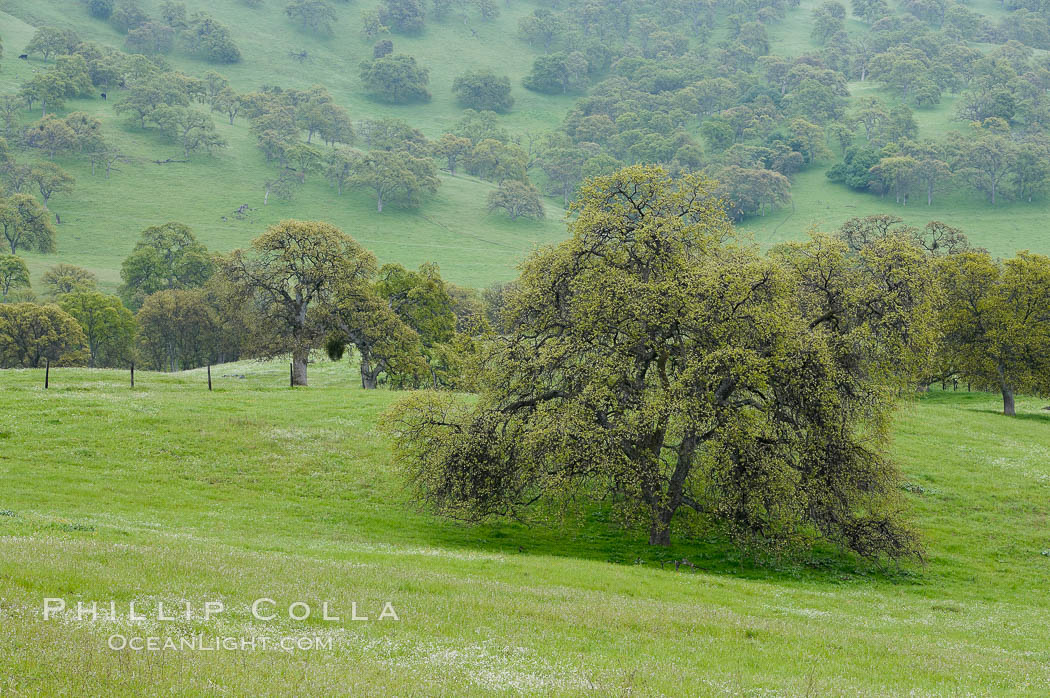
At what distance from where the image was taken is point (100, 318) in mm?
104062

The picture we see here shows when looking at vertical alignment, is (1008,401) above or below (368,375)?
above

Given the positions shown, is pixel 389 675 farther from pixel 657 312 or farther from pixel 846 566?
pixel 846 566

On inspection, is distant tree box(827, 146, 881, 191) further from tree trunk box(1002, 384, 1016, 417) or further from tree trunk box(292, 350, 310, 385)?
tree trunk box(292, 350, 310, 385)

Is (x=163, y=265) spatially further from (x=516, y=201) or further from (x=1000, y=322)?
(x=1000, y=322)

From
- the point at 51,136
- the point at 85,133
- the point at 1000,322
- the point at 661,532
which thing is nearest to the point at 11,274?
the point at 51,136

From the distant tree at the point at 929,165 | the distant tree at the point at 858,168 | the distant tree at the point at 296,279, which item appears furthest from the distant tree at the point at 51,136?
the distant tree at the point at 929,165

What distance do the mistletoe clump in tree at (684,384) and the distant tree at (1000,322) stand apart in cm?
3623

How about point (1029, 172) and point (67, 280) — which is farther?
point (1029, 172)

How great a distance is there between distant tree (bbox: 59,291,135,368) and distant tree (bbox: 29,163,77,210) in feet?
226

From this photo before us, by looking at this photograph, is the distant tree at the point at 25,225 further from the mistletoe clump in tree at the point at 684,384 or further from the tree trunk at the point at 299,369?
the mistletoe clump in tree at the point at 684,384

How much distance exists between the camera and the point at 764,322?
98.7ft

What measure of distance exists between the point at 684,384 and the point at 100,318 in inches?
3904

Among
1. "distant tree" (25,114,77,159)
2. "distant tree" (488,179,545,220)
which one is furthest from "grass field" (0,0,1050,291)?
"distant tree" (25,114,77,159)

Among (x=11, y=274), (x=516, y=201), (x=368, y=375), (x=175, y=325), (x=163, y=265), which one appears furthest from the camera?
(x=516, y=201)
